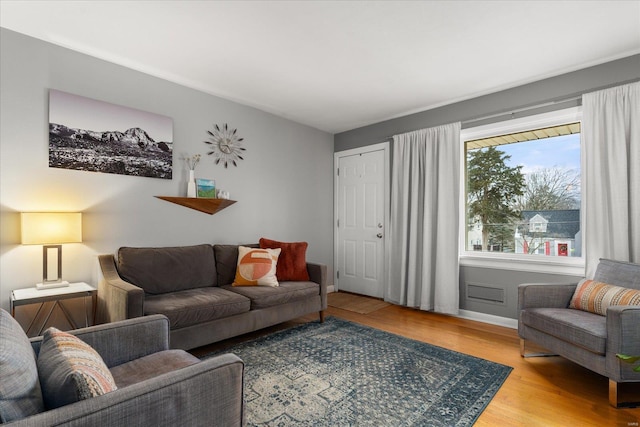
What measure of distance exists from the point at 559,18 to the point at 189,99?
3319 mm

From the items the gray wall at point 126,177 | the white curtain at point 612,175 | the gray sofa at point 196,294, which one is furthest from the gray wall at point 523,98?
the gray sofa at point 196,294

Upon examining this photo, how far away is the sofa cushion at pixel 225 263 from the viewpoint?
3289 millimetres

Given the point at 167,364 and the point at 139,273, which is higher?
the point at 139,273

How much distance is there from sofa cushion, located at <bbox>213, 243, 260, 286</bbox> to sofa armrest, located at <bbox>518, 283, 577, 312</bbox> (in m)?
2.71

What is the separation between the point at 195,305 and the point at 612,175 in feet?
11.9

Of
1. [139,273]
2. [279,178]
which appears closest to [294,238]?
[279,178]

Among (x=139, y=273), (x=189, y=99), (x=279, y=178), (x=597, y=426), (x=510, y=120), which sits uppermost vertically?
(x=189, y=99)

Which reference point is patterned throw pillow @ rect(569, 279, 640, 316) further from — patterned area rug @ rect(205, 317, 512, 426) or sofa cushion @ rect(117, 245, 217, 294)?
sofa cushion @ rect(117, 245, 217, 294)

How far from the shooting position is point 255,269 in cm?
321

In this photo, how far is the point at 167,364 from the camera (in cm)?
150

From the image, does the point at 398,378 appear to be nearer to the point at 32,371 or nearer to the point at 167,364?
the point at 167,364

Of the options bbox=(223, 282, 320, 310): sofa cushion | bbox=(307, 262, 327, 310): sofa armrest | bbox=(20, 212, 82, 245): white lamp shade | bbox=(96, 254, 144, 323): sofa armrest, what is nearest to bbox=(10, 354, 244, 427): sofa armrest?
bbox=(96, 254, 144, 323): sofa armrest

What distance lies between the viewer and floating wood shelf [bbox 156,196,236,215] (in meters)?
3.31

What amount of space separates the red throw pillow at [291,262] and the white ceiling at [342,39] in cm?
174
